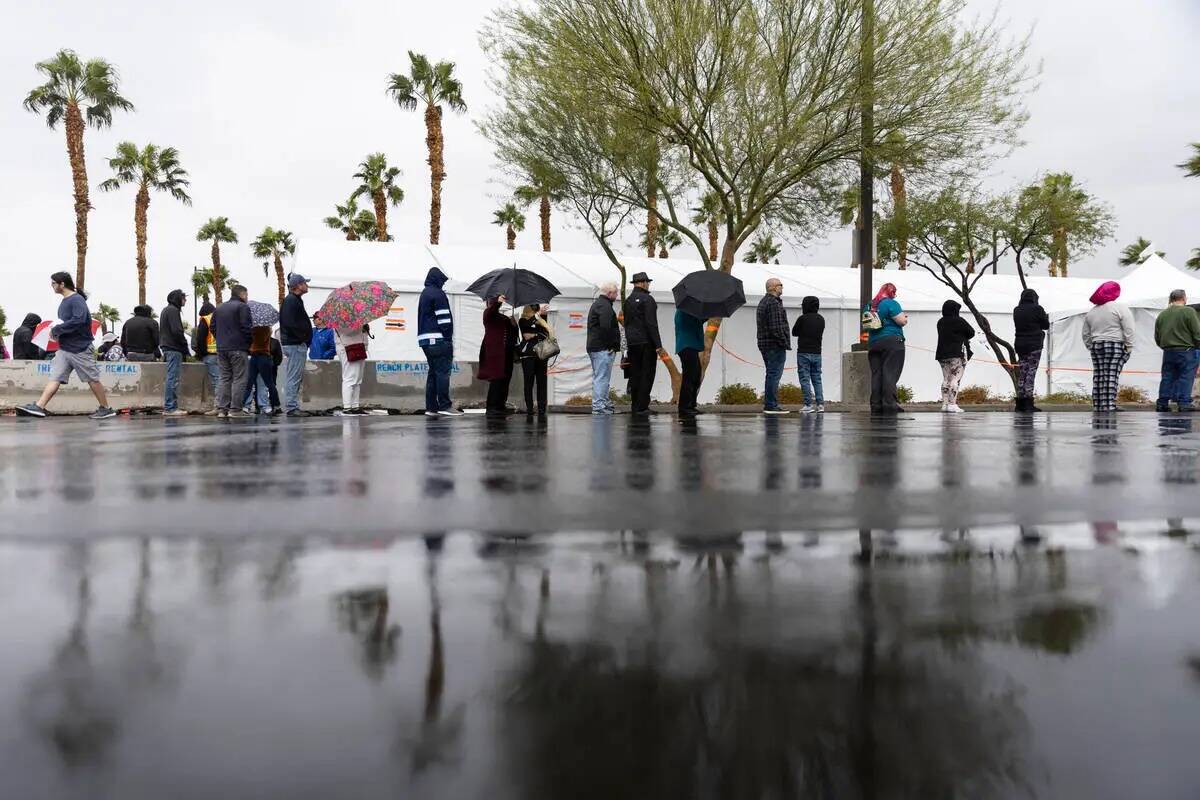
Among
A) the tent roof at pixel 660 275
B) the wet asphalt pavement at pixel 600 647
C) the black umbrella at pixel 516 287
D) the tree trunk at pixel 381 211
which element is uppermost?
the tree trunk at pixel 381 211

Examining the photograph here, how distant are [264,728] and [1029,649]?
50.7 inches

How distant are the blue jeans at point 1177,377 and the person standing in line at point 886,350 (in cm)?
404

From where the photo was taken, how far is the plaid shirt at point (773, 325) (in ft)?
43.7

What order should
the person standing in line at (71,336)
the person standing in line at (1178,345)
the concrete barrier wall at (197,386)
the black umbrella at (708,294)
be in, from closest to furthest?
1. the person standing in line at (71,336)
2. the person standing in line at (1178,345)
3. the black umbrella at (708,294)
4. the concrete barrier wall at (197,386)

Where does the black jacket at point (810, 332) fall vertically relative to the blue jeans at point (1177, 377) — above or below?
above

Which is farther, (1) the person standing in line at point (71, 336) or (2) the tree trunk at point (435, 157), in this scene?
(2) the tree trunk at point (435, 157)

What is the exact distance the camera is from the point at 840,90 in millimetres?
15844

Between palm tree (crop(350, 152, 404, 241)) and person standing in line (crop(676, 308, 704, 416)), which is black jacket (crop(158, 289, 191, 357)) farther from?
palm tree (crop(350, 152, 404, 241))

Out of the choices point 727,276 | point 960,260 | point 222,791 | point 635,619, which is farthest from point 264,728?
point 960,260

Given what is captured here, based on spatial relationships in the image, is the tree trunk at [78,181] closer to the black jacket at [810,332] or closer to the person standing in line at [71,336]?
the person standing in line at [71,336]

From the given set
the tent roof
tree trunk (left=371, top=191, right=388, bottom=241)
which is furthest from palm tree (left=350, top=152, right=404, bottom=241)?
the tent roof

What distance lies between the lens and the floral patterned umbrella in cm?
1319

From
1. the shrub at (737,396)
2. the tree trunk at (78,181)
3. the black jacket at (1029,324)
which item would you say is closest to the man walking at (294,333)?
the shrub at (737,396)

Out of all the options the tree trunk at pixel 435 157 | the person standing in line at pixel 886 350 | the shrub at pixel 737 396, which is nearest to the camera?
the person standing in line at pixel 886 350
